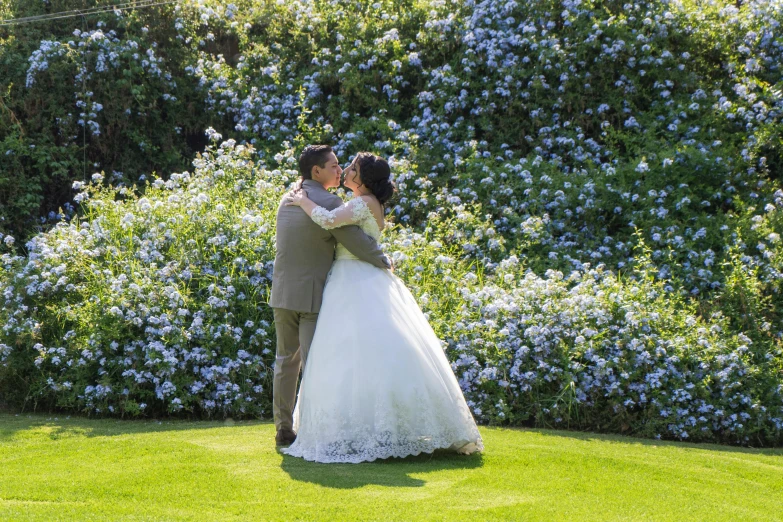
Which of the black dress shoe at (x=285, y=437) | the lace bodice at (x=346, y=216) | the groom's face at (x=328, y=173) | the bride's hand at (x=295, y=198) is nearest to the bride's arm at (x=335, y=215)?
the lace bodice at (x=346, y=216)

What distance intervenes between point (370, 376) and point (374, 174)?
3.97ft

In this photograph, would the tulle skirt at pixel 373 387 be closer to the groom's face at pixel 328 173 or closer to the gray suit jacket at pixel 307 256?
the gray suit jacket at pixel 307 256

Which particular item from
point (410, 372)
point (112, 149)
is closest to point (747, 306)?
point (410, 372)

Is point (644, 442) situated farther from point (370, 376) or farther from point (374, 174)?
point (374, 174)

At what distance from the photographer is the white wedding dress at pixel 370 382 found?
205 inches

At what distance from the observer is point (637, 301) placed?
7.54 m

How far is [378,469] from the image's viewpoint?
5.10 metres

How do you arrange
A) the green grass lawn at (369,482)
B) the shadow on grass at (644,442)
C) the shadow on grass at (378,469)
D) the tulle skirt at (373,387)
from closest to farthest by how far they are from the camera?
the green grass lawn at (369,482)
the shadow on grass at (378,469)
the tulle skirt at (373,387)
the shadow on grass at (644,442)

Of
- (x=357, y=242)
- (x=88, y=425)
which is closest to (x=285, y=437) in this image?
(x=357, y=242)

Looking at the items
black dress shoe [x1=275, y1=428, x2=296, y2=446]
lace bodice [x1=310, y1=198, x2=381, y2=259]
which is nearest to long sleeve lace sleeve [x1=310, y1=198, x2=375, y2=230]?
lace bodice [x1=310, y1=198, x2=381, y2=259]

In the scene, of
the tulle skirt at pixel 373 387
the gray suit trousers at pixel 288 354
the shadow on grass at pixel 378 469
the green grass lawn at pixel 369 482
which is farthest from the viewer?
the gray suit trousers at pixel 288 354

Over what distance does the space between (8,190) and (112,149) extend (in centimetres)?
146

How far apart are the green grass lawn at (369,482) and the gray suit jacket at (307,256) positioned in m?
0.94

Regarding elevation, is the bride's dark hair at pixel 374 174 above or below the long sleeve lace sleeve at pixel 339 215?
above
